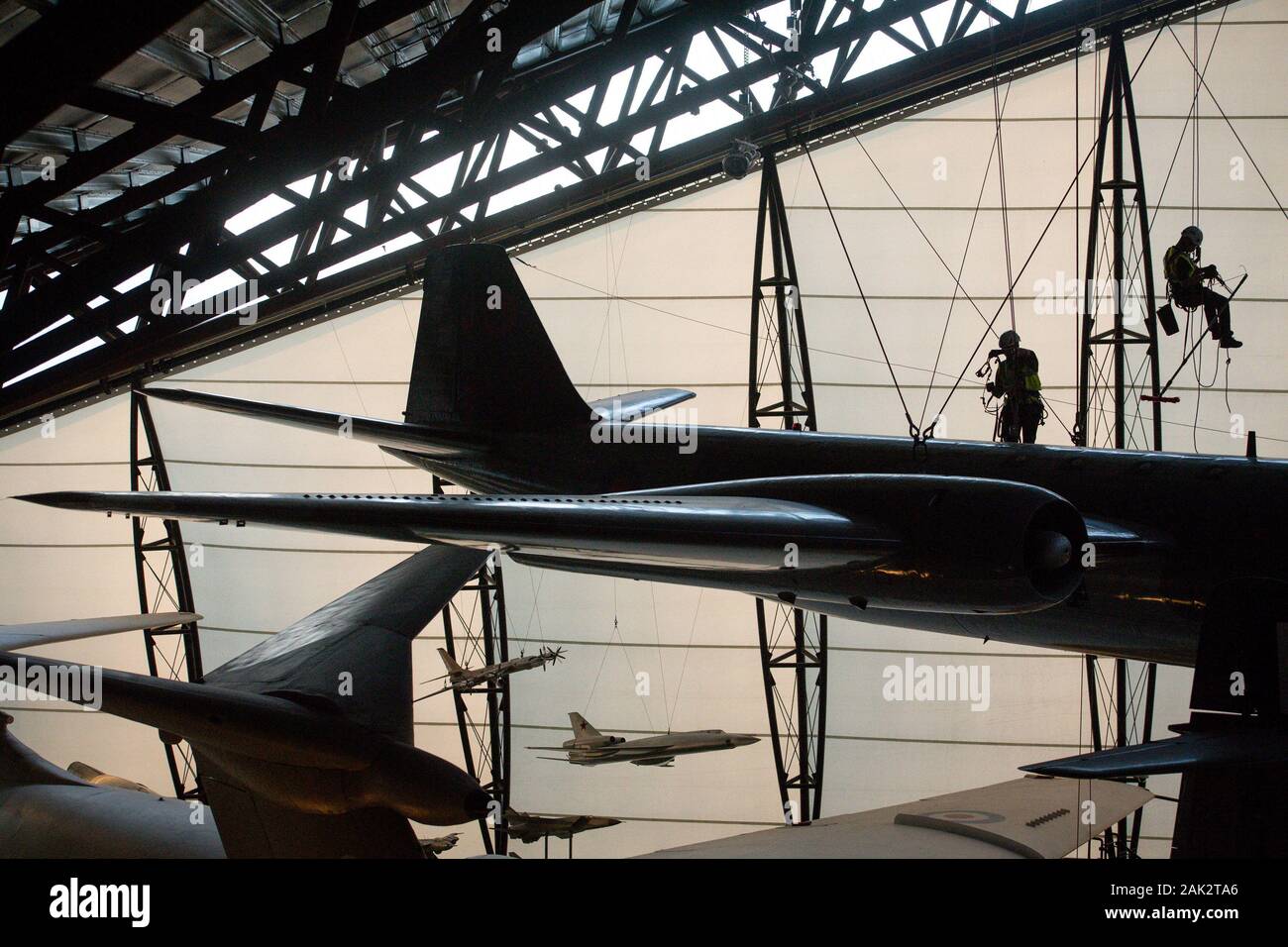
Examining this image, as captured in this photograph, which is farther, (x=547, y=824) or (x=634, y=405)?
(x=547, y=824)

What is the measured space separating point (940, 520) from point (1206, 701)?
180 cm

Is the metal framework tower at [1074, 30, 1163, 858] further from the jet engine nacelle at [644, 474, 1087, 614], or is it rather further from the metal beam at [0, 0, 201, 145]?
the metal beam at [0, 0, 201, 145]

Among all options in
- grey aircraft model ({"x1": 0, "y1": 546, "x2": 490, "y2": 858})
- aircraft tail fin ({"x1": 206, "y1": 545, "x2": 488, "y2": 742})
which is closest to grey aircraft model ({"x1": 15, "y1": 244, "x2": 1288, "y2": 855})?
aircraft tail fin ({"x1": 206, "y1": 545, "x2": 488, "y2": 742})

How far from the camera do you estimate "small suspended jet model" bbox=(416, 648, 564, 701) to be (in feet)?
55.3

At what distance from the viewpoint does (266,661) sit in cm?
582

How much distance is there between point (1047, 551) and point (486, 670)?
12.0m

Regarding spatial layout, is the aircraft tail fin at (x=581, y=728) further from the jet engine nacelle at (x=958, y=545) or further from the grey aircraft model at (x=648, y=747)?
the jet engine nacelle at (x=958, y=545)

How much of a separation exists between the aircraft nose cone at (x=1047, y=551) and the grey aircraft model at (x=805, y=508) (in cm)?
1

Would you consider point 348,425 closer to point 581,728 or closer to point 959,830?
point 959,830

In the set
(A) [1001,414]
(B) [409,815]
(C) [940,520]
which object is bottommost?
(B) [409,815]

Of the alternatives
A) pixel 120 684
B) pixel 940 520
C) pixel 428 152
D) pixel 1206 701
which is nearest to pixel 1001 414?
pixel 940 520

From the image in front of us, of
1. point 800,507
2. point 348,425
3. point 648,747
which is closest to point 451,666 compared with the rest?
point 648,747

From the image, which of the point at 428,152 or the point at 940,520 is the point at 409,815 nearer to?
the point at 940,520

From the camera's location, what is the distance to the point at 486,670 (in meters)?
17.0
